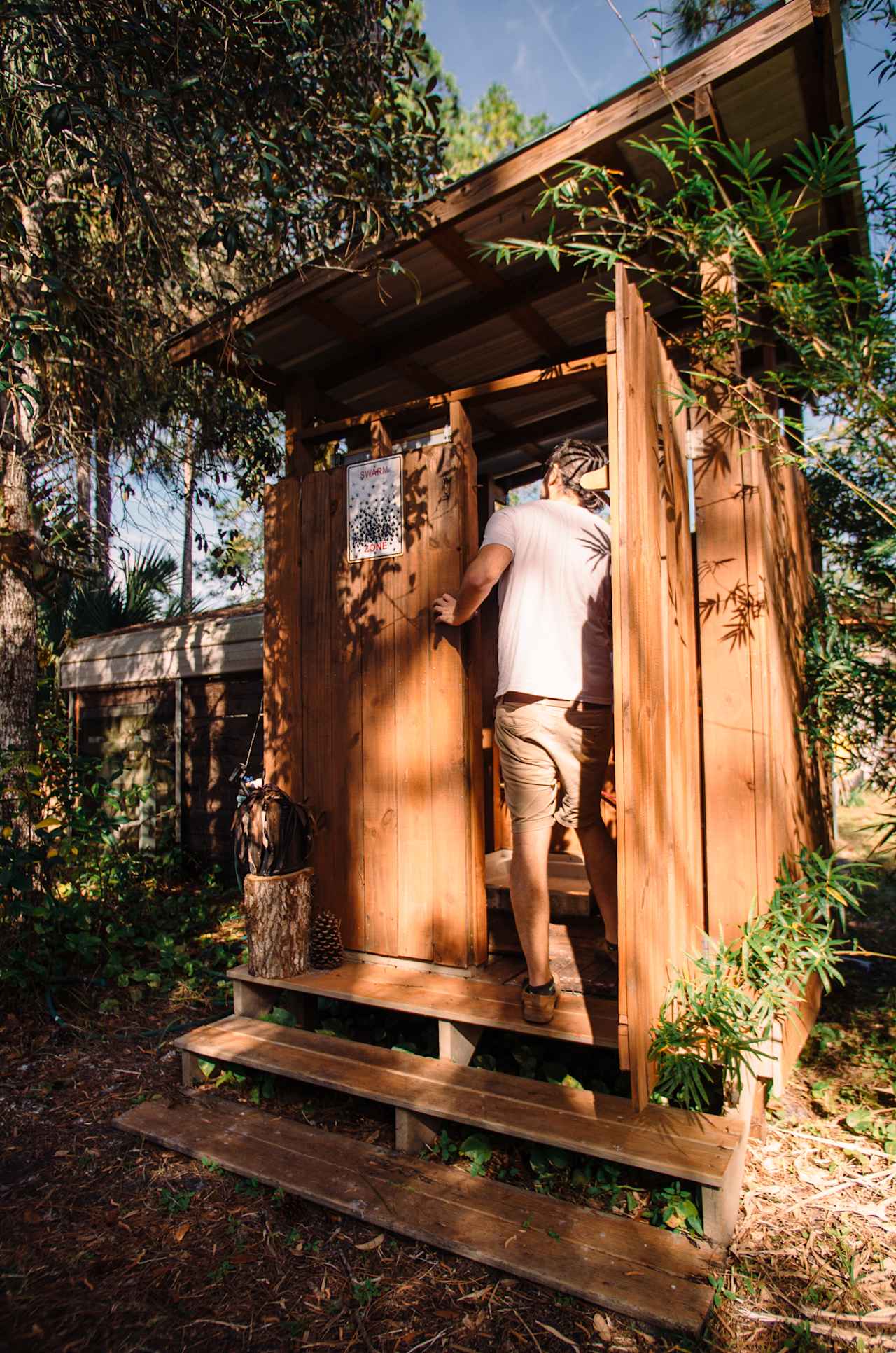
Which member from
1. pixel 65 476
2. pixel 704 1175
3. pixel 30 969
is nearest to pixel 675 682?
pixel 704 1175

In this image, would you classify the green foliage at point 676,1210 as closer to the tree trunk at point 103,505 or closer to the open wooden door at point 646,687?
the open wooden door at point 646,687

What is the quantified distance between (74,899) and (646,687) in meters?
3.43

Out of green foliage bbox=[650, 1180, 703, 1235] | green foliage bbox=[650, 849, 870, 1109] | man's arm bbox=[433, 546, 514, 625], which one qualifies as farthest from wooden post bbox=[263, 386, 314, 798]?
green foliage bbox=[650, 1180, 703, 1235]

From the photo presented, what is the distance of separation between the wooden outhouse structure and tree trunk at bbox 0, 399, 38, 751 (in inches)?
52.0

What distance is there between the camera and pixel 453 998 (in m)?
2.89

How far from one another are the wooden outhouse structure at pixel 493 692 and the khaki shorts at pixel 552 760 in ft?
0.88

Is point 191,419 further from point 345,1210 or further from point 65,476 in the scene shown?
point 345,1210

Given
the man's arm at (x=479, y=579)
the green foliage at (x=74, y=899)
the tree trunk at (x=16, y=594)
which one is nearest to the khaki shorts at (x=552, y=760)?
the man's arm at (x=479, y=579)

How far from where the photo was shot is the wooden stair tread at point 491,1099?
215cm

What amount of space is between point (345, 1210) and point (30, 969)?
95.3 inches

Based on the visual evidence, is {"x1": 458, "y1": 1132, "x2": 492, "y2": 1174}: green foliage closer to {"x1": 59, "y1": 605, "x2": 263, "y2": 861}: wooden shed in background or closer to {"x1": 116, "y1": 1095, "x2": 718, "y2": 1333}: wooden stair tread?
{"x1": 116, "y1": 1095, "x2": 718, "y2": 1333}: wooden stair tread

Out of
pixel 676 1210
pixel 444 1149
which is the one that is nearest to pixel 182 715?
pixel 444 1149

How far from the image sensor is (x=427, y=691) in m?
3.22

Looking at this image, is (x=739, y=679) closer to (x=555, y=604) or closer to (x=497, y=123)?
(x=555, y=604)
